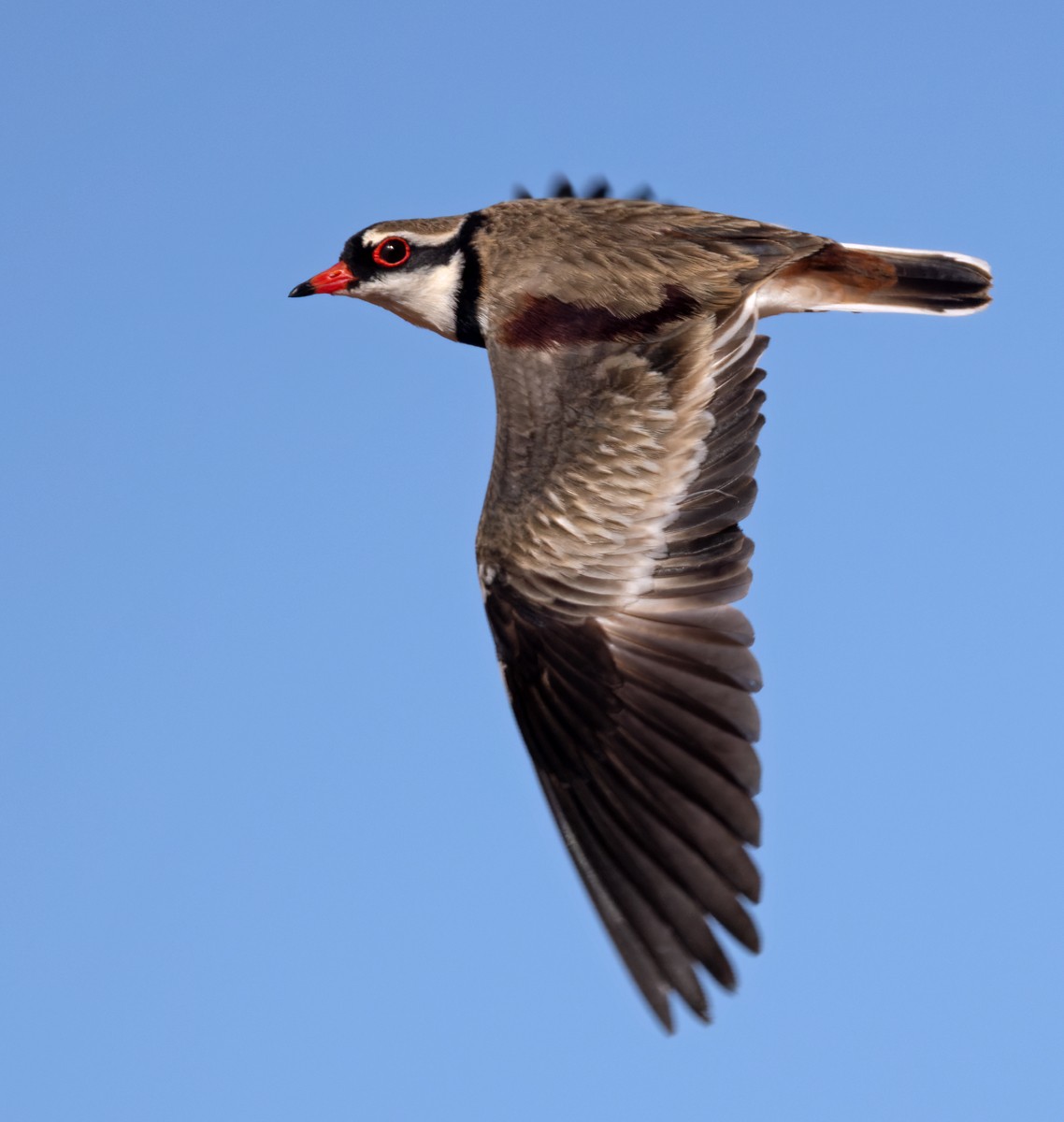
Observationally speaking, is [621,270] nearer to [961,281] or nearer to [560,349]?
[560,349]

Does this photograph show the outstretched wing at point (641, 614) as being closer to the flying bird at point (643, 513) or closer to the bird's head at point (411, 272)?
the flying bird at point (643, 513)

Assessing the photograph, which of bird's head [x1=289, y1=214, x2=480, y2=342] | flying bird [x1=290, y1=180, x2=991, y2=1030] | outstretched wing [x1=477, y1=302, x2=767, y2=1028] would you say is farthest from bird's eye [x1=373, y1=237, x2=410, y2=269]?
outstretched wing [x1=477, y1=302, x2=767, y2=1028]

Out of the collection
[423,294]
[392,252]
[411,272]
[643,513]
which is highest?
[392,252]

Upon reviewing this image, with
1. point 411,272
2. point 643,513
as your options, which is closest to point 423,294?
point 411,272

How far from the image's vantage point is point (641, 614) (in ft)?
19.0

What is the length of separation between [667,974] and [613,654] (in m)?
1.25

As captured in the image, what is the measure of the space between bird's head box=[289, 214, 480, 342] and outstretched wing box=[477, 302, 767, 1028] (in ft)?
1.97

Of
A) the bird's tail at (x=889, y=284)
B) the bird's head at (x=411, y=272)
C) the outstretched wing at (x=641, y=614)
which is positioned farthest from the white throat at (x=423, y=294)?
the bird's tail at (x=889, y=284)

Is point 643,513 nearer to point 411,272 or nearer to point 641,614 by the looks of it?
point 641,614

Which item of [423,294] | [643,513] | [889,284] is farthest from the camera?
[423,294]

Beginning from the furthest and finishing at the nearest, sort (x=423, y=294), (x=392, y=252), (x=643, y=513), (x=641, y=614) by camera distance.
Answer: (x=392, y=252)
(x=423, y=294)
(x=643, y=513)
(x=641, y=614)

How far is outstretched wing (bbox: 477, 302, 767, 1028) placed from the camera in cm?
514

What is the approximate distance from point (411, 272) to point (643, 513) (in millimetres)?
1882

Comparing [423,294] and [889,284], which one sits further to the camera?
[423,294]
